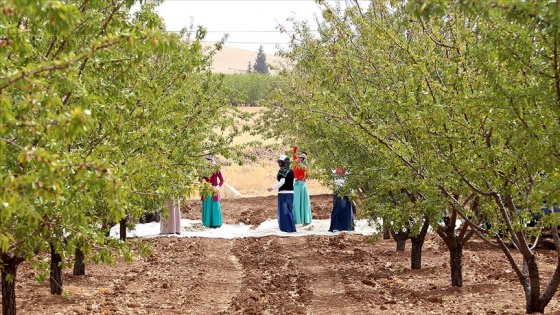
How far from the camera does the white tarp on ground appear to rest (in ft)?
65.2

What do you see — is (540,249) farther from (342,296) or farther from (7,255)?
(7,255)

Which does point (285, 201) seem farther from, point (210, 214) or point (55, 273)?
point (55, 273)

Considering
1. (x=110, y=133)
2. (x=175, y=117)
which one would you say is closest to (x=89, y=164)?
(x=110, y=133)

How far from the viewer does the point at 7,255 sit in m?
8.14

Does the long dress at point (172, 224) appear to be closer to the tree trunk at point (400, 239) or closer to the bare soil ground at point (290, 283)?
the bare soil ground at point (290, 283)

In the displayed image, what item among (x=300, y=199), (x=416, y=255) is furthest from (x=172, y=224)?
(x=416, y=255)

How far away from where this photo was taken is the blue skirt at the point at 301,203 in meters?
21.2

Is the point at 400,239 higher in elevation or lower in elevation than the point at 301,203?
lower

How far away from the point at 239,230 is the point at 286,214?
2.00m

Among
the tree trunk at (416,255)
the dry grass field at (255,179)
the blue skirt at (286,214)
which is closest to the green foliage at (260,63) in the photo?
the dry grass field at (255,179)

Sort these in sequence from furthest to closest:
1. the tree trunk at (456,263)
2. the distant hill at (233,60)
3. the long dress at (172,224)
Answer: the distant hill at (233,60) → the long dress at (172,224) → the tree trunk at (456,263)

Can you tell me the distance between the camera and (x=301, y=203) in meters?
21.2

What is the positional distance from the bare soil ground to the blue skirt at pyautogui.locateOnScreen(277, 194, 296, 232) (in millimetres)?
1897

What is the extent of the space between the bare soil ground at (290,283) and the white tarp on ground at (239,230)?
1.75 meters
